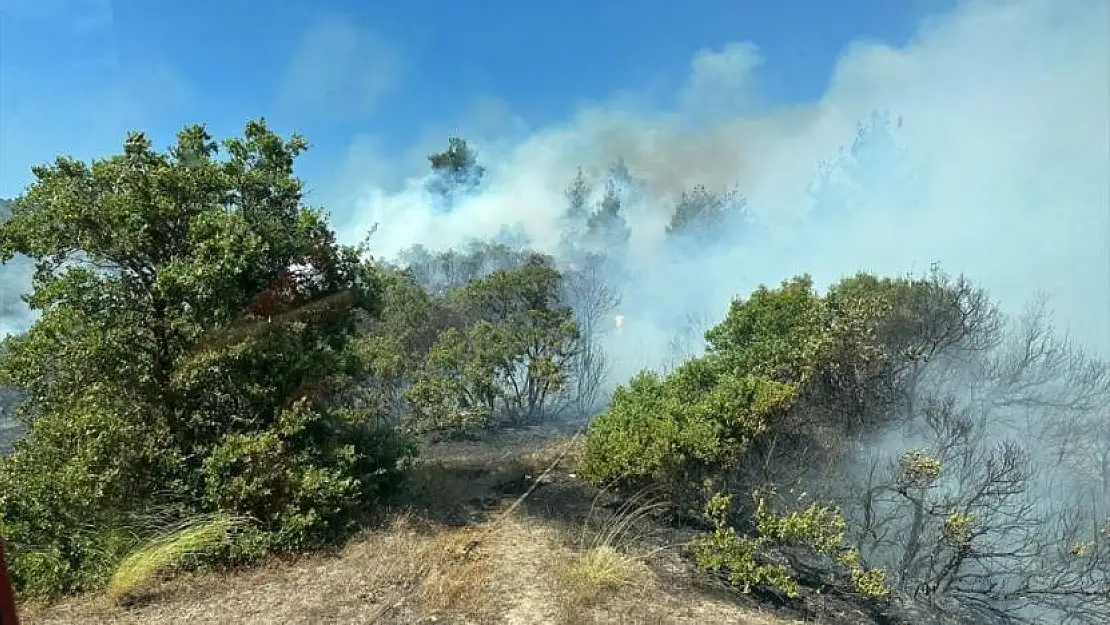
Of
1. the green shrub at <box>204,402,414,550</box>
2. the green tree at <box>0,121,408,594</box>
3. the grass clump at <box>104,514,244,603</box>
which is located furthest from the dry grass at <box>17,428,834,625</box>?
the green tree at <box>0,121,408,594</box>

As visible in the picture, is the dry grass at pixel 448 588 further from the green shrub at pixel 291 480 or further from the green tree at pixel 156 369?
the green tree at pixel 156 369

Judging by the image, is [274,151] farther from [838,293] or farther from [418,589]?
[838,293]

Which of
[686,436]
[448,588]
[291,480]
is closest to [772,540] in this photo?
[686,436]

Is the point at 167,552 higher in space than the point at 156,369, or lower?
lower

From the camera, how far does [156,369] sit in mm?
7543

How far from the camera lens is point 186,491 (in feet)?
24.1

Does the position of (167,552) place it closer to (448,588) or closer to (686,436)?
(448,588)

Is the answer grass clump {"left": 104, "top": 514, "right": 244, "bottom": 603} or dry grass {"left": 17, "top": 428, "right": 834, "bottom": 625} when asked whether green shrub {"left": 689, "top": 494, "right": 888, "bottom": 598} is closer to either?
dry grass {"left": 17, "top": 428, "right": 834, "bottom": 625}

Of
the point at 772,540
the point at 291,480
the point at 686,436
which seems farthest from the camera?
the point at 686,436

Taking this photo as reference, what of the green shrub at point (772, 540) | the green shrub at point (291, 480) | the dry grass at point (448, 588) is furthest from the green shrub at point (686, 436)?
the green shrub at point (291, 480)

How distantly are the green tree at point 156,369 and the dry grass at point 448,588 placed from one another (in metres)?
0.64

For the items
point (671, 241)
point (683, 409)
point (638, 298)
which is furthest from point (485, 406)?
point (671, 241)

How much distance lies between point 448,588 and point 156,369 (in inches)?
146

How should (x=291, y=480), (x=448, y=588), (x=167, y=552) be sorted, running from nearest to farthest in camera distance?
(x=448, y=588)
(x=167, y=552)
(x=291, y=480)
